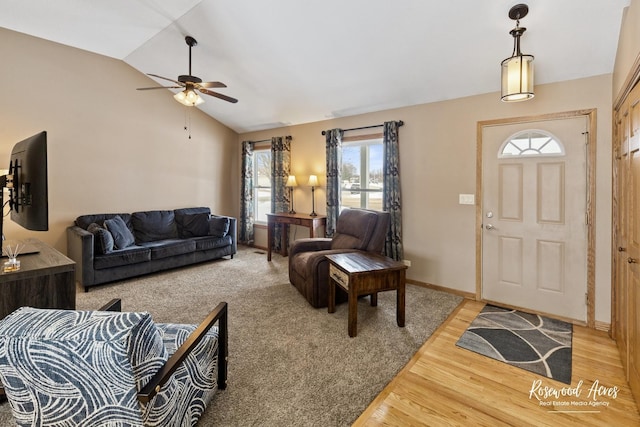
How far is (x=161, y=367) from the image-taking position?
130 centimetres

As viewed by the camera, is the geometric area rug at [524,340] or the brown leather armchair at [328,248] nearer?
the geometric area rug at [524,340]

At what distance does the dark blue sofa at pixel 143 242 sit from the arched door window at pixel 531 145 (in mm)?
4285

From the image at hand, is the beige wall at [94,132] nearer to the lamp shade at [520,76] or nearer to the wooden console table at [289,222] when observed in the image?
the wooden console table at [289,222]

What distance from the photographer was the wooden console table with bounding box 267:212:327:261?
4.93m

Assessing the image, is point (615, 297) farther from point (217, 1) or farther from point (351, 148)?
point (217, 1)

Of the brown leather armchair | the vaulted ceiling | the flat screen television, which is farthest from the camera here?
the brown leather armchair

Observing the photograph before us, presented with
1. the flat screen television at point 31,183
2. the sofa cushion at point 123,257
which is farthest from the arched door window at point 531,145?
the sofa cushion at point 123,257

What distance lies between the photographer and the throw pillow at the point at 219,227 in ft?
17.5

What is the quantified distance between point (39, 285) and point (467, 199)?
4.05 meters

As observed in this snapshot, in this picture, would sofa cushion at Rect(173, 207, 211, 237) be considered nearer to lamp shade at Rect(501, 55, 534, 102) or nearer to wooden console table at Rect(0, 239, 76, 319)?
wooden console table at Rect(0, 239, 76, 319)

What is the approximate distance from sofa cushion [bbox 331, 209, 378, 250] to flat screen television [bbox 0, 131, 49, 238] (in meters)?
2.90

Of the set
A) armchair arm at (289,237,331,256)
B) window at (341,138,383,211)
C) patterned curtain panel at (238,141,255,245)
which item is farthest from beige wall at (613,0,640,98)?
patterned curtain panel at (238,141,255,245)

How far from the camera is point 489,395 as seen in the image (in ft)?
6.66

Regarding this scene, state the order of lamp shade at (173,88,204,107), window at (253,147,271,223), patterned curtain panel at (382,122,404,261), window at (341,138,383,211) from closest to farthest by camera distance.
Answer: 1. lamp shade at (173,88,204,107)
2. patterned curtain panel at (382,122,404,261)
3. window at (341,138,383,211)
4. window at (253,147,271,223)
